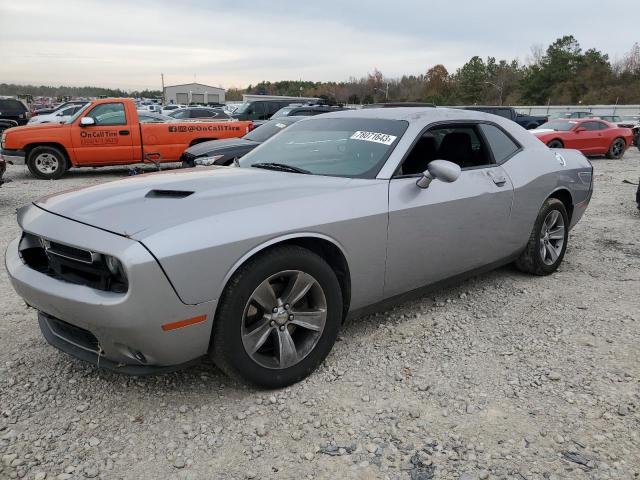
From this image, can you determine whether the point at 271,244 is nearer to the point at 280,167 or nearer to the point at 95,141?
the point at 280,167

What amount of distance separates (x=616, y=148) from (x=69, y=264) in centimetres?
1809

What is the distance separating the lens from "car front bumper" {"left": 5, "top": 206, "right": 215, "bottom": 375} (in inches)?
85.9

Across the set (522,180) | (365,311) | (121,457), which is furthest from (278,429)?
(522,180)

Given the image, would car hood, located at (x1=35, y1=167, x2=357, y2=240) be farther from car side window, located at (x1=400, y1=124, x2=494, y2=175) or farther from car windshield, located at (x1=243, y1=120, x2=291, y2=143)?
car windshield, located at (x1=243, y1=120, x2=291, y2=143)

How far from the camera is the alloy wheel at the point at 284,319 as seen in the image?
259 cm

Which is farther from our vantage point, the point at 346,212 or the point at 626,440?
the point at 346,212

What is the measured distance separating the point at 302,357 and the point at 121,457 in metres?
1.02

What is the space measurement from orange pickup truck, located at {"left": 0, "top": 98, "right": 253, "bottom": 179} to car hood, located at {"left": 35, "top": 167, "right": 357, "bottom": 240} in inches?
313

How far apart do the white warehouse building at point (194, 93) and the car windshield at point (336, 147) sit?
89.3 m

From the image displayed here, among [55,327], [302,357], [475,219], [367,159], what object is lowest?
[302,357]

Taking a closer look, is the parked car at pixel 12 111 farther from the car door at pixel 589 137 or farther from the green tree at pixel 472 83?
the green tree at pixel 472 83

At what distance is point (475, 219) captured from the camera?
142 inches

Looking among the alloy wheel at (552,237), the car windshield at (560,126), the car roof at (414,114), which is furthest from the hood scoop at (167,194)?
the car windshield at (560,126)

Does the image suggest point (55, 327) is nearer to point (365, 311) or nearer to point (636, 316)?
point (365, 311)
